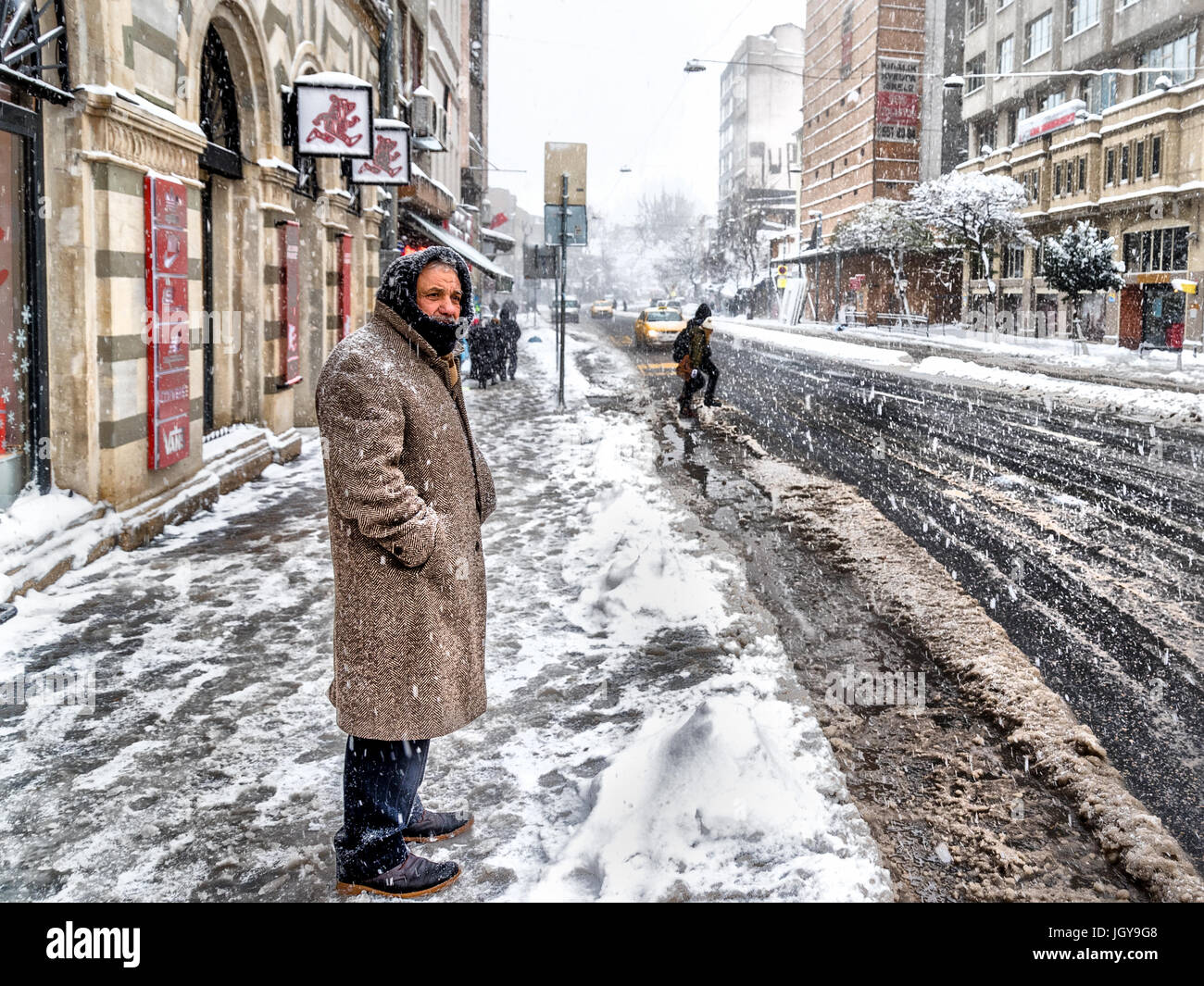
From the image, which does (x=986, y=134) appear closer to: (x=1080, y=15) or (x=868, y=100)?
(x=1080, y=15)

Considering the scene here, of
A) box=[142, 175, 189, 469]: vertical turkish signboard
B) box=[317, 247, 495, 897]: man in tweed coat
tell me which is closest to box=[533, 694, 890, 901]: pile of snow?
box=[317, 247, 495, 897]: man in tweed coat

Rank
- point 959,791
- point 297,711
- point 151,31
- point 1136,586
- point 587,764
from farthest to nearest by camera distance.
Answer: point 151,31, point 1136,586, point 297,711, point 587,764, point 959,791

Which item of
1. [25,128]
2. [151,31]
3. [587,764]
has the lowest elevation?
[587,764]

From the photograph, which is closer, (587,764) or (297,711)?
(587,764)

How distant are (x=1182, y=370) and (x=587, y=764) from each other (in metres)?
27.7

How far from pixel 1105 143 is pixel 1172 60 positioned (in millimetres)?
3816

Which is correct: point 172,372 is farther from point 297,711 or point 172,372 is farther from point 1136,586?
point 1136,586

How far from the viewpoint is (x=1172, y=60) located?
38.9 meters

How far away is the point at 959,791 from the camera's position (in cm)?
377

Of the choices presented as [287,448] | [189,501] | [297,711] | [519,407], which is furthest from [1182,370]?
[297,711]

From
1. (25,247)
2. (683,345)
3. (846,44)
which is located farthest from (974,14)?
Result: (25,247)
